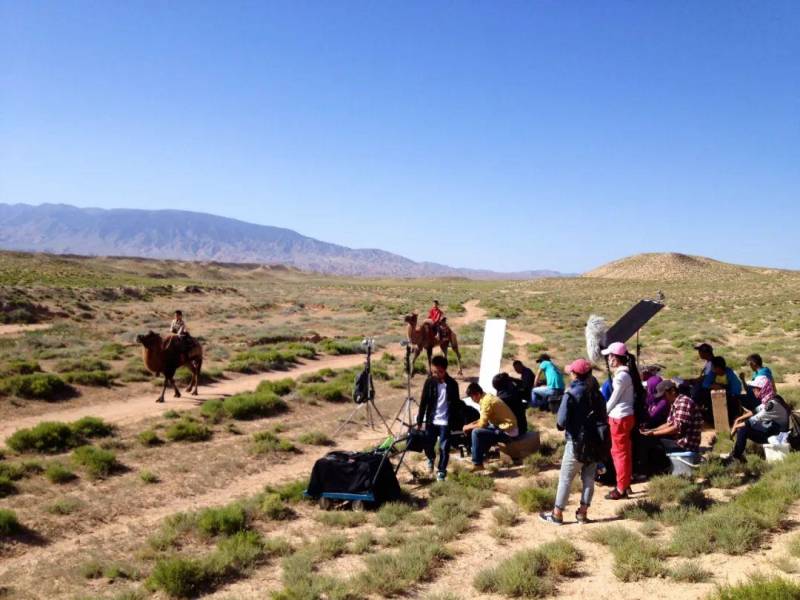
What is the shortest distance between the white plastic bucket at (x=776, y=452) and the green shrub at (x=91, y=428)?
11.8 m

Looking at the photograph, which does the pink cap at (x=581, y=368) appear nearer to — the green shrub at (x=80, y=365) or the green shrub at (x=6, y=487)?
the green shrub at (x=6, y=487)

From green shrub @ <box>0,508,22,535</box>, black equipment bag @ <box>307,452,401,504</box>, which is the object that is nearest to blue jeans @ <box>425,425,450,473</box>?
black equipment bag @ <box>307,452,401,504</box>

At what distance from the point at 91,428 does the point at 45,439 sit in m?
1.00

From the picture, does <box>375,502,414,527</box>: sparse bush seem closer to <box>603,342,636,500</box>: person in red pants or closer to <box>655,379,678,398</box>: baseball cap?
<box>603,342,636,500</box>: person in red pants

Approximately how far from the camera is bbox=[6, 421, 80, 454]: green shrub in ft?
35.9

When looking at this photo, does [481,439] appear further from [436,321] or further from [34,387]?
[34,387]

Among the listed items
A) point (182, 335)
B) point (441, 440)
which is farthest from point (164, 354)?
point (441, 440)

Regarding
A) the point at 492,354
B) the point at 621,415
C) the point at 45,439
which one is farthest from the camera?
the point at 492,354

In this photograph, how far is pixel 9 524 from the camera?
7488mm

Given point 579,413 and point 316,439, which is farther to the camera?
point 316,439

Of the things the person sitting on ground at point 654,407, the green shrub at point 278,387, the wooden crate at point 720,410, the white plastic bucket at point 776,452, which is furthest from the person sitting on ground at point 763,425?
the green shrub at point 278,387

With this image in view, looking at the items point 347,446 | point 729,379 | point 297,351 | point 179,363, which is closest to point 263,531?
point 347,446

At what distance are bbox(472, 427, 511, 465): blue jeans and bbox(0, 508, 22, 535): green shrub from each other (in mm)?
6331

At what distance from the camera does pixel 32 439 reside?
11078 millimetres
